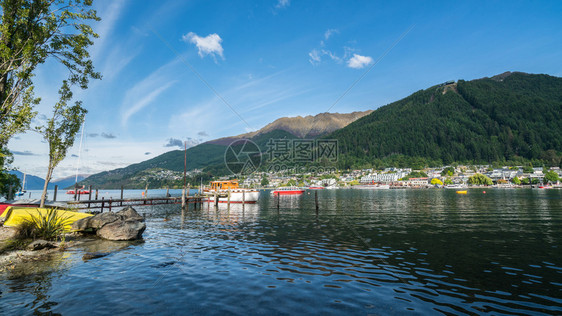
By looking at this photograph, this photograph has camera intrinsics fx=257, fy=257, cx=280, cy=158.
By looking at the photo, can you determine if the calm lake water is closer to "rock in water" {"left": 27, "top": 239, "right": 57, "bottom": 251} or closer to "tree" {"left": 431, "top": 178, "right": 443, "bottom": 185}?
"rock in water" {"left": 27, "top": 239, "right": 57, "bottom": 251}

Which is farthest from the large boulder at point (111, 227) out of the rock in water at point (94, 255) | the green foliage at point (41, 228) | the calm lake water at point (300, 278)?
the rock in water at point (94, 255)

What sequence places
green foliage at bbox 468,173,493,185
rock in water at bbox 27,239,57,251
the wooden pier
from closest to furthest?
rock in water at bbox 27,239,57,251
the wooden pier
green foliage at bbox 468,173,493,185

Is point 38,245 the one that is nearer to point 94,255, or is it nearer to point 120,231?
point 94,255

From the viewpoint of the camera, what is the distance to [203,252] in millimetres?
15445

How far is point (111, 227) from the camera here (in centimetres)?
1925

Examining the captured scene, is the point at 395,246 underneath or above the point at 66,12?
underneath

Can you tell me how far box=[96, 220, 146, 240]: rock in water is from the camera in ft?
61.8

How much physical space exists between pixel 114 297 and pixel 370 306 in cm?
833

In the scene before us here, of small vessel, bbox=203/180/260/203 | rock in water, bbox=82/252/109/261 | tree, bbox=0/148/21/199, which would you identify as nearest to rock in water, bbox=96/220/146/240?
rock in water, bbox=82/252/109/261

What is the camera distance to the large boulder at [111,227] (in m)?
18.9

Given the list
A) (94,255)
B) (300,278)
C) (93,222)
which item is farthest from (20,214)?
(300,278)

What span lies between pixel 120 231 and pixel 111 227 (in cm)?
87

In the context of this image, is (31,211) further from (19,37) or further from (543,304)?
(543,304)

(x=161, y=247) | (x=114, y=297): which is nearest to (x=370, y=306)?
(x=114, y=297)
